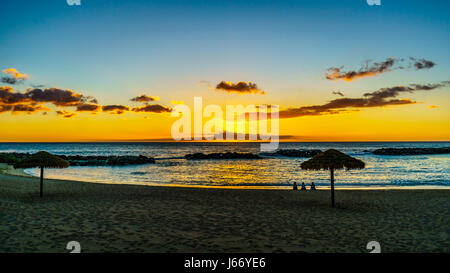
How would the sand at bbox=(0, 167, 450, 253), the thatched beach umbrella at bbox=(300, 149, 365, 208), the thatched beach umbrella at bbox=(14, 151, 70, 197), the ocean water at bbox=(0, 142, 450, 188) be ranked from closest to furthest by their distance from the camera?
the sand at bbox=(0, 167, 450, 253), the thatched beach umbrella at bbox=(300, 149, 365, 208), the thatched beach umbrella at bbox=(14, 151, 70, 197), the ocean water at bbox=(0, 142, 450, 188)

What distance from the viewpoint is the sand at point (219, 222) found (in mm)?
7125

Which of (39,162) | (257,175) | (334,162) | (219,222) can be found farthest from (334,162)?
(257,175)

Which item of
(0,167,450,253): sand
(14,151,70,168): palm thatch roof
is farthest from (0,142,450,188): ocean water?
(14,151,70,168): palm thatch roof

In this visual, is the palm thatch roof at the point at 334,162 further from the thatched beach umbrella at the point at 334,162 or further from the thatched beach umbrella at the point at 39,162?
the thatched beach umbrella at the point at 39,162

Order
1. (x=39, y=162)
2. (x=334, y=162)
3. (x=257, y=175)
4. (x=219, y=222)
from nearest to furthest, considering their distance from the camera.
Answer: (x=219, y=222), (x=334, y=162), (x=39, y=162), (x=257, y=175)

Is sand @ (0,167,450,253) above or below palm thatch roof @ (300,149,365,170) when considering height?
below

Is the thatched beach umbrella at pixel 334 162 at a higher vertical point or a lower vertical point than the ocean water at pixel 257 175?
higher

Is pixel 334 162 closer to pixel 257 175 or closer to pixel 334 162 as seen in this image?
pixel 334 162

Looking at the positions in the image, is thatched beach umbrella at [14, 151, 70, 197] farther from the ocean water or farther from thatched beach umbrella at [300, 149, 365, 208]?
thatched beach umbrella at [300, 149, 365, 208]

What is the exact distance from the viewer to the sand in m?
7.12

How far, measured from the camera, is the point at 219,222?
9.36 m

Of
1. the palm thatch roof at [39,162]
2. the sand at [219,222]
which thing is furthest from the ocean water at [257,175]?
the palm thatch roof at [39,162]
